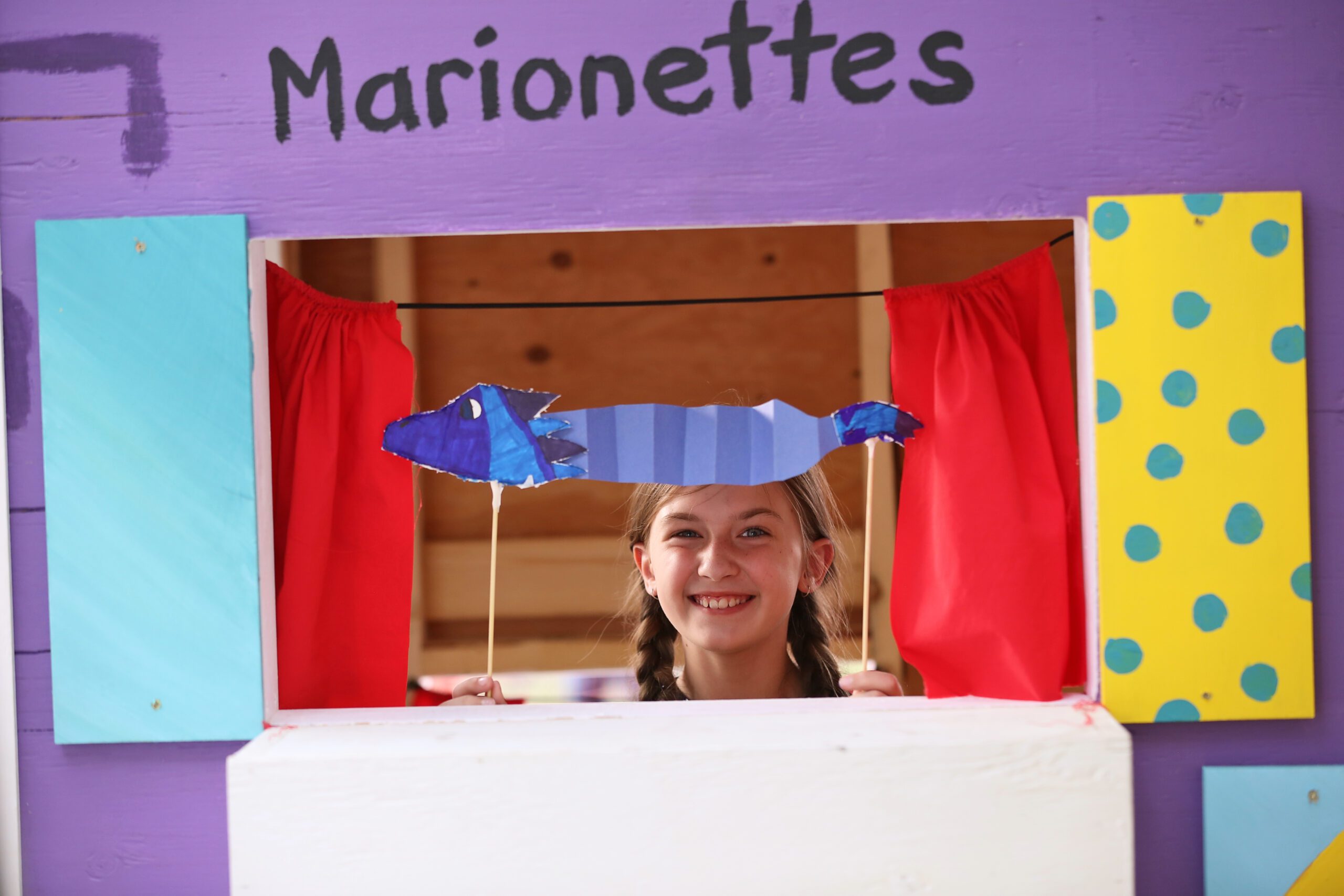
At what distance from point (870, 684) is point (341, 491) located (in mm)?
810

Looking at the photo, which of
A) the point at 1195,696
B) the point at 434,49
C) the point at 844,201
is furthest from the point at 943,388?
the point at 434,49

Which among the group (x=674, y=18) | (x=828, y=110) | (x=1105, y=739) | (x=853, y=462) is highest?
(x=674, y=18)

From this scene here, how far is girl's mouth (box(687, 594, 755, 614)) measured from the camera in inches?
73.3

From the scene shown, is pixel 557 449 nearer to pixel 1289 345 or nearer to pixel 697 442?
pixel 697 442

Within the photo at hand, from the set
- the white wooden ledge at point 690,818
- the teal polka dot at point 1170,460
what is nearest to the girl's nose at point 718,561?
the white wooden ledge at point 690,818

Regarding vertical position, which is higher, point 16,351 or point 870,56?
Result: point 870,56

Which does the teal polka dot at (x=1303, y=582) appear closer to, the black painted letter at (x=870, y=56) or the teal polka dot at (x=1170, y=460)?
the teal polka dot at (x=1170, y=460)

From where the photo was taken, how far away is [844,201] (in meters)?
1.26

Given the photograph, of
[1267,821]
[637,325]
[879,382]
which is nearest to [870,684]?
[1267,821]

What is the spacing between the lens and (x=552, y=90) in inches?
49.9

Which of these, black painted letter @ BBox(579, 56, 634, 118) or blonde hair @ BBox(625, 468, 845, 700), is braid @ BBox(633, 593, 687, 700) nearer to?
blonde hair @ BBox(625, 468, 845, 700)

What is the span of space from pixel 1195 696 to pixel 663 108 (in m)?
0.92

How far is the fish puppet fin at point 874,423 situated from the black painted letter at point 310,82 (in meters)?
0.73

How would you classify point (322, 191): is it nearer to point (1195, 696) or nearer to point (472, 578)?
point (1195, 696)
